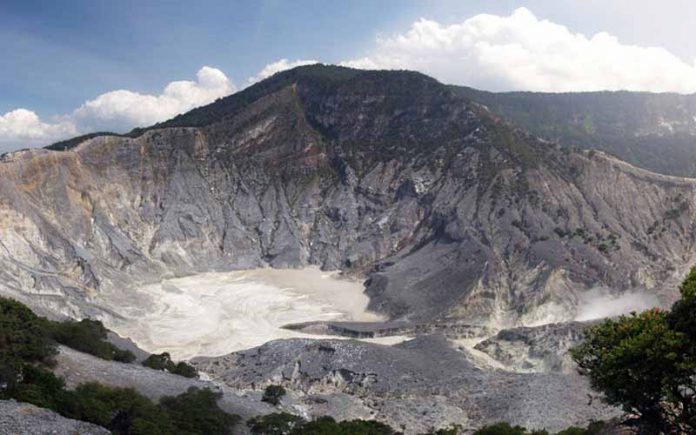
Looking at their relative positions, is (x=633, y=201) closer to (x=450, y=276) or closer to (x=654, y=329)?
(x=450, y=276)

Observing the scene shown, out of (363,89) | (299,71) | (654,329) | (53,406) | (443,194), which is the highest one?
(299,71)

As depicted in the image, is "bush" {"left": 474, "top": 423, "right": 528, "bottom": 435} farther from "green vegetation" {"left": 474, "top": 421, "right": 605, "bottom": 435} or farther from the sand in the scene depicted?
the sand

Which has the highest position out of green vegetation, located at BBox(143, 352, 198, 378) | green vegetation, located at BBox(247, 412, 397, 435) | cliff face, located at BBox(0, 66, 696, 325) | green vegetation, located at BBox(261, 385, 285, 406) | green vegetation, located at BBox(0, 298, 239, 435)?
cliff face, located at BBox(0, 66, 696, 325)

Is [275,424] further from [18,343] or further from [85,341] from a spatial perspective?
[85,341]

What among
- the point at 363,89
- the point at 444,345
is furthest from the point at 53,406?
the point at 363,89

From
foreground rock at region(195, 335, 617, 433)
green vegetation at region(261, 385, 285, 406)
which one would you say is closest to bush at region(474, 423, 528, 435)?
foreground rock at region(195, 335, 617, 433)

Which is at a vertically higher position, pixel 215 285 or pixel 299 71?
pixel 299 71

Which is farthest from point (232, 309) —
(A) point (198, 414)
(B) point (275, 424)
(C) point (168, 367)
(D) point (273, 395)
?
(A) point (198, 414)
